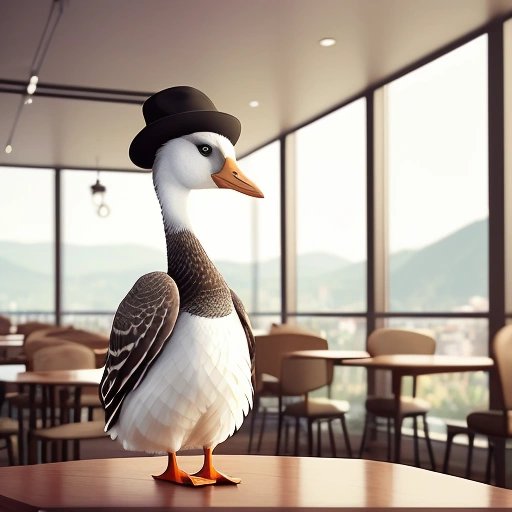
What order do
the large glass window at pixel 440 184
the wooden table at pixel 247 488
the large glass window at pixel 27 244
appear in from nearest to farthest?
the wooden table at pixel 247 488 → the large glass window at pixel 440 184 → the large glass window at pixel 27 244

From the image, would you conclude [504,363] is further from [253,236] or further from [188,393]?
[253,236]

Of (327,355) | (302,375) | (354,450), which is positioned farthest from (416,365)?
(354,450)

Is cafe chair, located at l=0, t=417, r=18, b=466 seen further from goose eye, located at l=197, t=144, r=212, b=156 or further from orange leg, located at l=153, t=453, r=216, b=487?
goose eye, located at l=197, t=144, r=212, b=156

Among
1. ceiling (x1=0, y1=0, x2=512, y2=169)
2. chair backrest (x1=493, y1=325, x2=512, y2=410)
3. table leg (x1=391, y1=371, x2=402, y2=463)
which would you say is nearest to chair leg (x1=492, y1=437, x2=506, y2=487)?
table leg (x1=391, y1=371, x2=402, y2=463)

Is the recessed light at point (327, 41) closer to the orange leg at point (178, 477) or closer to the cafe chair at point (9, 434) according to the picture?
the cafe chair at point (9, 434)

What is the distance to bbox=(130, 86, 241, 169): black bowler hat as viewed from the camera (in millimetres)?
868

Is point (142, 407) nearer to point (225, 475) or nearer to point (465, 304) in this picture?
point (225, 475)

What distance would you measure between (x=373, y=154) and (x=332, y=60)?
93 cm

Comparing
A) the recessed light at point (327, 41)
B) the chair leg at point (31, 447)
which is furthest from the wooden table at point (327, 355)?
the recessed light at point (327, 41)

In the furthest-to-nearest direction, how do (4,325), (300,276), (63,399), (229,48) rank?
(4,325)
(300,276)
(229,48)
(63,399)

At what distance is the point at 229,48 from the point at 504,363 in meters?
3.07

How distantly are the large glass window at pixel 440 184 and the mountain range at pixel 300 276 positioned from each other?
0.01m

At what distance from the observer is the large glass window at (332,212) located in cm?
634

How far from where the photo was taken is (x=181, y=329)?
82cm
